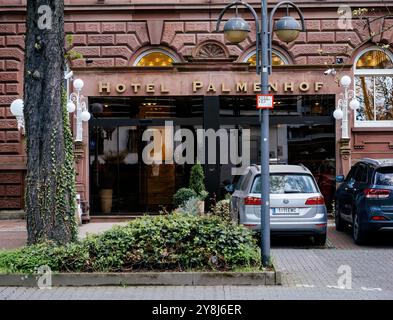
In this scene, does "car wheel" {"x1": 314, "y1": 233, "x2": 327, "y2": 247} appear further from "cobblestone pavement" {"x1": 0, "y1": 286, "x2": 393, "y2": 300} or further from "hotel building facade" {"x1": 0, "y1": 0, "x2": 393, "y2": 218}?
"hotel building facade" {"x1": 0, "y1": 0, "x2": 393, "y2": 218}

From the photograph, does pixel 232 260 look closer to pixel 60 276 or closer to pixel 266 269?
pixel 266 269

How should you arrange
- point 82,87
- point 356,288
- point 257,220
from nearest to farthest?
point 356,288 < point 257,220 < point 82,87

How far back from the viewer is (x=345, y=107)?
66.5 ft

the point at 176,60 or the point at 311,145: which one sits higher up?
the point at 176,60

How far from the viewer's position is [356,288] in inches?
407

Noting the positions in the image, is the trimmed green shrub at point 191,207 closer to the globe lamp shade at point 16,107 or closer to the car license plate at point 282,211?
the car license plate at point 282,211

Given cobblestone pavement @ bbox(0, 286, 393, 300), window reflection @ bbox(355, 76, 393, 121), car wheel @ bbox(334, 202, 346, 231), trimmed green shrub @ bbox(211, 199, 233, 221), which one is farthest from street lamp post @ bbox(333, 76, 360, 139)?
cobblestone pavement @ bbox(0, 286, 393, 300)

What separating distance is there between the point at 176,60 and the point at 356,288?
12526mm

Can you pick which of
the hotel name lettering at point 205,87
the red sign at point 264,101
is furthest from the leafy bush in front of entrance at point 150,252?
the hotel name lettering at point 205,87

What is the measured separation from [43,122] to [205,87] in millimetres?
9280

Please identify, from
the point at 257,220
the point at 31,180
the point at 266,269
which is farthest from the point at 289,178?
the point at 31,180

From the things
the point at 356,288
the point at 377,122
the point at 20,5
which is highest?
the point at 20,5

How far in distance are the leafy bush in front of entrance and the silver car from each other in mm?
3107

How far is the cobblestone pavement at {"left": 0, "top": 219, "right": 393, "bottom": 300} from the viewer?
9.73 m
